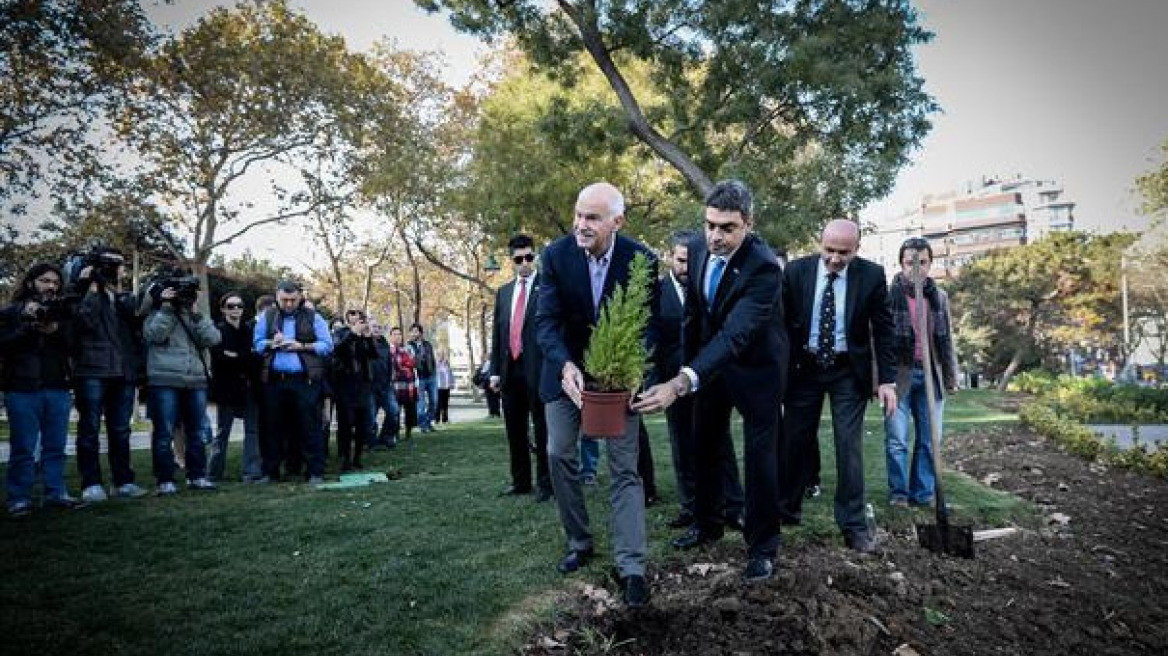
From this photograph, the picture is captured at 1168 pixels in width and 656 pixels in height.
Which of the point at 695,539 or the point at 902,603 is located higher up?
the point at 695,539

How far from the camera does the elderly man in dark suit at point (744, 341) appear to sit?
4.04m

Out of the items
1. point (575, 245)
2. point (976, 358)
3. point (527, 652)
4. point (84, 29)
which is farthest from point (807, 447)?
point (976, 358)

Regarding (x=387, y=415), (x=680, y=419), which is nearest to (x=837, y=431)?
(x=680, y=419)

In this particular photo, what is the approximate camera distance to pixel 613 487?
3.95 m

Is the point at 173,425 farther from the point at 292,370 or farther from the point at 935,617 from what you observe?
the point at 935,617

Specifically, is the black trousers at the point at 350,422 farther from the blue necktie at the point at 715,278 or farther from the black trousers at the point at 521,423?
the blue necktie at the point at 715,278

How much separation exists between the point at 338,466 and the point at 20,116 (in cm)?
1470

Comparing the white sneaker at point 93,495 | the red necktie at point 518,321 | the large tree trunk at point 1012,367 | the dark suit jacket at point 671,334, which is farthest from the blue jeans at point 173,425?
the large tree trunk at point 1012,367

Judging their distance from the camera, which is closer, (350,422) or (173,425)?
(173,425)

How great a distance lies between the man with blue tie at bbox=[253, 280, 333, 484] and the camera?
317 inches

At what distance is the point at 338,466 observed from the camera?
9828 mm

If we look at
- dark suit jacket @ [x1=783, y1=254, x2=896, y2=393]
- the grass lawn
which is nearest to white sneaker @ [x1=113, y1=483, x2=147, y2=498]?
the grass lawn

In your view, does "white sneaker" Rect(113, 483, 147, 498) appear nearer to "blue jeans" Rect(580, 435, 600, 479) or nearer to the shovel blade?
"blue jeans" Rect(580, 435, 600, 479)

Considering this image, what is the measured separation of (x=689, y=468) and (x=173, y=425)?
18.6 ft
